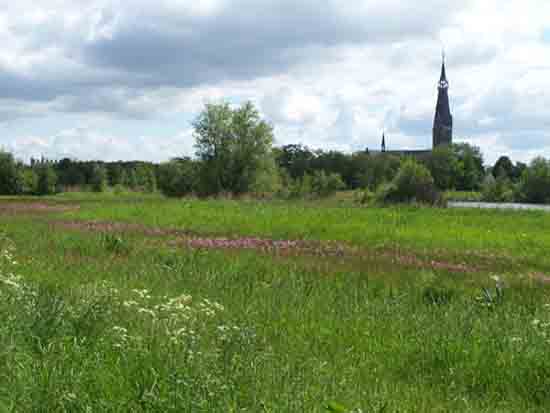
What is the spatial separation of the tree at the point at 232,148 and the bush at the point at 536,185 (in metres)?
41.2

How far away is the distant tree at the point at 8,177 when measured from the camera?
329 feet

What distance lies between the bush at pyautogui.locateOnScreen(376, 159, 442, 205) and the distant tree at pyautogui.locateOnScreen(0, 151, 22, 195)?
70.3 m

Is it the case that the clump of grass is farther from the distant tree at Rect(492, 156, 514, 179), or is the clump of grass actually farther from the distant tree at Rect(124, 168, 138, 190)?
the distant tree at Rect(492, 156, 514, 179)

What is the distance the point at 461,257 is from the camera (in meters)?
15.1

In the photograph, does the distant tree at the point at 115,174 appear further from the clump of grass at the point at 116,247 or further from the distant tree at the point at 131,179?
the clump of grass at the point at 116,247

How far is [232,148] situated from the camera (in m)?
76.1

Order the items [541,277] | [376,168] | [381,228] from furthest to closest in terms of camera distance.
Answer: [376,168] → [381,228] → [541,277]

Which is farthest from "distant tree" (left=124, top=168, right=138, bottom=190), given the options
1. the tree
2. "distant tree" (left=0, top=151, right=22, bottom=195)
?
the tree

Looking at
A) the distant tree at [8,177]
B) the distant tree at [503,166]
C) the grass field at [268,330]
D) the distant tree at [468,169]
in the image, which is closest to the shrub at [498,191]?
the distant tree at [468,169]

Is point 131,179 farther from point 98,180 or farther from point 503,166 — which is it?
point 503,166

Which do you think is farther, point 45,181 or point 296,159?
point 296,159

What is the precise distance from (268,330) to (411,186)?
42100mm

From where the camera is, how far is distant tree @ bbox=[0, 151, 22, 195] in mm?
100375


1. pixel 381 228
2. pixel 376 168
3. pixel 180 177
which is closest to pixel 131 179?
pixel 180 177
